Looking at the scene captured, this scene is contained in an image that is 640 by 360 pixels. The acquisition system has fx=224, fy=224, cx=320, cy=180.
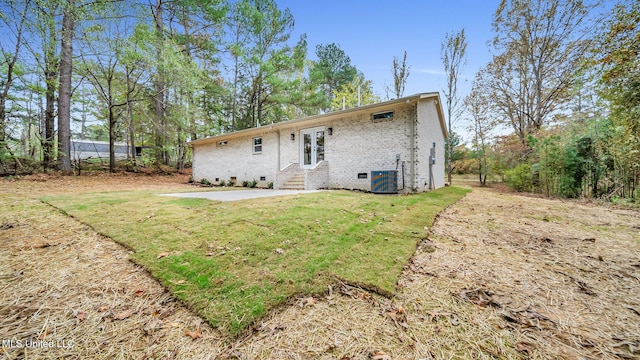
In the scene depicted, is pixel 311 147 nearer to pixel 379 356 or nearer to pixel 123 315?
pixel 123 315

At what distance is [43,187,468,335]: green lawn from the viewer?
2004 mm

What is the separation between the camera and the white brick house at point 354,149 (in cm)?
820

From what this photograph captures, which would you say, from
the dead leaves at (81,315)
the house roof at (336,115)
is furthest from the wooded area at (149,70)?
the dead leaves at (81,315)

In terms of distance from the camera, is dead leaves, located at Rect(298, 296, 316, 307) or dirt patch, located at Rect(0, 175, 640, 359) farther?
dead leaves, located at Rect(298, 296, 316, 307)

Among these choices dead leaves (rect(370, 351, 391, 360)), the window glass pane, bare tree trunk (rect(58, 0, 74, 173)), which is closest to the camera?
dead leaves (rect(370, 351, 391, 360))

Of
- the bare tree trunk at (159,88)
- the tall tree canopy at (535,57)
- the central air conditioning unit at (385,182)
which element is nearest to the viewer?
the central air conditioning unit at (385,182)

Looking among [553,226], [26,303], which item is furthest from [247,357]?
[553,226]

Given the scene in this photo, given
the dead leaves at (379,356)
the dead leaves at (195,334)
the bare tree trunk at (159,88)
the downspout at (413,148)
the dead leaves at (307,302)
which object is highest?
the bare tree trunk at (159,88)

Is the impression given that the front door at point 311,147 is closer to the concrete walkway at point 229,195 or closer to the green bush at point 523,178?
the concrete walkway at point 229,195

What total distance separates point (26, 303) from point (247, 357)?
6.55 feet

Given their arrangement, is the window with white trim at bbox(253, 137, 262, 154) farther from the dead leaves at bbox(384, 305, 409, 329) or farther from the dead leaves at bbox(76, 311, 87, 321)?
the dead leaves at bbox(384, 305, 409, 329)

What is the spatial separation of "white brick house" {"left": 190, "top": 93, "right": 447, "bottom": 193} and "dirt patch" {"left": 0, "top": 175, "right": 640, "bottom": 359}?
549 centimetres

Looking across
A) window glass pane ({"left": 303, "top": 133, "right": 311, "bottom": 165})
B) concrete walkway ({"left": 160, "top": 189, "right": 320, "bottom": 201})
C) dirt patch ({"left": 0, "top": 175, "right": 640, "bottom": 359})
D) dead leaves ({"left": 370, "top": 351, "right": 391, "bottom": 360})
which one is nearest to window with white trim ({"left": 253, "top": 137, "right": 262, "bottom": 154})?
window glass pane ({"left": 303, "top": 133, "right": 311, "bottom": 165})

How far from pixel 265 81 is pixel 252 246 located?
17.6 metres
